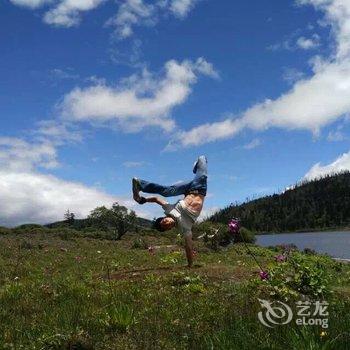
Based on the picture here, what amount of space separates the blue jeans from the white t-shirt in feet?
1.03

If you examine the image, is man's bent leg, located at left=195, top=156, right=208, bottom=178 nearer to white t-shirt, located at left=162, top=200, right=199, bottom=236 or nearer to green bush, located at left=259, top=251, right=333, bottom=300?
white t-shirt, located at left=162, top=200, right=199, bottom=236

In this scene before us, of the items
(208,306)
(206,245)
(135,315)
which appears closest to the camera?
(135,315)

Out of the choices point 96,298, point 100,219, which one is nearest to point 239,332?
point 96,298

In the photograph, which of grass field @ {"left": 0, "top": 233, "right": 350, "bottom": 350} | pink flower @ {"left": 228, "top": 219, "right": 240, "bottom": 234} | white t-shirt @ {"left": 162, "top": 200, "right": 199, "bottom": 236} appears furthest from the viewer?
white t-shirt @ {"left": 162, "top": 200, "right": 199, "bottom": 236}

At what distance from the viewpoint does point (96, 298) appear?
10.8m

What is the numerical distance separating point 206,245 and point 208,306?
1020 inches

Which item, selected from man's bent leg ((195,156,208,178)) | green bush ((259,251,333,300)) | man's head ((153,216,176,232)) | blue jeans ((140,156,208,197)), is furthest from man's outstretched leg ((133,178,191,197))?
green bush ((259,251,333,300))

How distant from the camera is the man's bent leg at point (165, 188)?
47.0 feet

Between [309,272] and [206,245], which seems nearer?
[309,272]

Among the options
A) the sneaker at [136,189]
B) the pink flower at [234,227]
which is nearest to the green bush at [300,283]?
the pink flower at [234,227]

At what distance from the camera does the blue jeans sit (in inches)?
566

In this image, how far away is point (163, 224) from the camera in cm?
1354

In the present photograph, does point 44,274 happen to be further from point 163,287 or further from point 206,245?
point 206,245

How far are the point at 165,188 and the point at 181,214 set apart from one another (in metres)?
0.82
